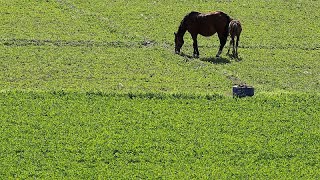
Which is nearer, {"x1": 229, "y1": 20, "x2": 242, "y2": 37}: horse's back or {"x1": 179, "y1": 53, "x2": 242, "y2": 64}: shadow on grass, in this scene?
{"x1": 179, "y1": 53, "x2": 242, "y2": 64}: shadow on grass

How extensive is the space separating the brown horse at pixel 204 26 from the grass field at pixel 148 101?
2.76 ft

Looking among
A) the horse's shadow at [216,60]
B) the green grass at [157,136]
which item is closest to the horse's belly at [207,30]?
the horse's shadow at [216,60]

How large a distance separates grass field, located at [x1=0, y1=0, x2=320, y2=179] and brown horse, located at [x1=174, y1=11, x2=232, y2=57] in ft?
2.76

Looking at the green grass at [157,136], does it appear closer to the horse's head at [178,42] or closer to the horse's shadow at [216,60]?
the horse's shadow at [216,60]

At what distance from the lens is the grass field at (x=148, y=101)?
23312 millimetres

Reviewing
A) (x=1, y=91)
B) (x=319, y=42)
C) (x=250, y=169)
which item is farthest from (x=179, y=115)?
(x=319, y=42)

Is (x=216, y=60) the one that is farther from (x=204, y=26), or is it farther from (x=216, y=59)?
(x=204, y=26)

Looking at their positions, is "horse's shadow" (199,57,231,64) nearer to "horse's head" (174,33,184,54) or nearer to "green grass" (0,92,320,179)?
"horse's head" (174,33,184,54)

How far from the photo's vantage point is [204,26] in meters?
36.8

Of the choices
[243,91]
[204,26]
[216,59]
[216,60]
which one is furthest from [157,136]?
[204,26]

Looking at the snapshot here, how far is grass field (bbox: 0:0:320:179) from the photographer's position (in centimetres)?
2331

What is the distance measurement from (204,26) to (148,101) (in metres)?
9.62

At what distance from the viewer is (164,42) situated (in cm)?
3862

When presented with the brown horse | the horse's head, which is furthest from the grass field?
the brown horse
